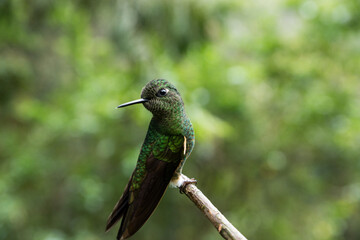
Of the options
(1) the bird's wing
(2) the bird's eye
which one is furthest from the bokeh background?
(2) the bird's eye

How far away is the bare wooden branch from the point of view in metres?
0.78

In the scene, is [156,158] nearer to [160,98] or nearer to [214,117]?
[160,98]

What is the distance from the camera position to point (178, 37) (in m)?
4.04

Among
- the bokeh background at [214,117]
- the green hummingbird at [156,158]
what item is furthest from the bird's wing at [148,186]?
the bokeh background at [214,117]

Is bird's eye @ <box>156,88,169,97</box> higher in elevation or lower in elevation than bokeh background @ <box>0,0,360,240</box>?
higher

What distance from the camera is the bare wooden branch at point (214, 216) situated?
0.78 metres

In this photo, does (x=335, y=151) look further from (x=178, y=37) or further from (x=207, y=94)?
(x=178, y=37)

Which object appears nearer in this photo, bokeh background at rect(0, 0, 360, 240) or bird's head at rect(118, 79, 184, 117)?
bird's head at rect(118, 79, 184, 117)

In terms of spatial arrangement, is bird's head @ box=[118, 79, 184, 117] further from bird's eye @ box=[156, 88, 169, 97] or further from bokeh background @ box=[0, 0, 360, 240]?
bokeh background @ box=[0, 0, 360, 240]

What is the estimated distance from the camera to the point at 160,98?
2.83 ft

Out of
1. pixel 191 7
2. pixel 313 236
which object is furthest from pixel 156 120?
pixel 313 236

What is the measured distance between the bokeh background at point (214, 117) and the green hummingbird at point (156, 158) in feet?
11.3

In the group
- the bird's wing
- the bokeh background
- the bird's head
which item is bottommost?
the bokeh background

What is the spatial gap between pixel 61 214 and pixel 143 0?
165 inches
